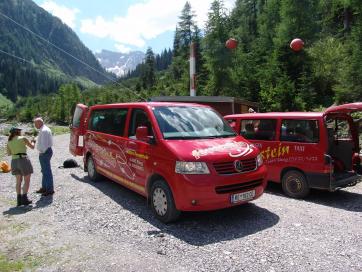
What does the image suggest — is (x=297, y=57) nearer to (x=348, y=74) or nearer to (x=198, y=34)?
(x=348, y=74)

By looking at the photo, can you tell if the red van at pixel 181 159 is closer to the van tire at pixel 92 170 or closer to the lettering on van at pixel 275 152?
the van tire at pixel 92 170

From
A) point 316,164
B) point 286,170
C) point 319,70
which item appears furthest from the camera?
point 319,70

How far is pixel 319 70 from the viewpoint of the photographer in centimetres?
3192

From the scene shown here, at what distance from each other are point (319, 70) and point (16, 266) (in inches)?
1245

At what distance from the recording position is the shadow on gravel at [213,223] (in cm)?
580

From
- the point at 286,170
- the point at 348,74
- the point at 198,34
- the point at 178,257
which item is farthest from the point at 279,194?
the point at 198,34

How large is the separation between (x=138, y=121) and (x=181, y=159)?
1866 mm

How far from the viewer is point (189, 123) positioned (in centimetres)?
693

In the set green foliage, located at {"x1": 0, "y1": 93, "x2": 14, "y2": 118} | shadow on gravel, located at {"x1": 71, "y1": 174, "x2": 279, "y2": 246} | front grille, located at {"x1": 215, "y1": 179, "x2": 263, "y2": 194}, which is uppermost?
green foliage, located at {"x1": 0, "y1": 93, "x2": 14, "y2": 118}

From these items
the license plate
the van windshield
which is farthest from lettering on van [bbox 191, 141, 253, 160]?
the license plate

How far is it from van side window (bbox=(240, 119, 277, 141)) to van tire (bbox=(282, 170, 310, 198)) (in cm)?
100

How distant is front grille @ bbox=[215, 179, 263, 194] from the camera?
5885 millimetres

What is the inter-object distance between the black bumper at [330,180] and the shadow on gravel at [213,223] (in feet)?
5.22

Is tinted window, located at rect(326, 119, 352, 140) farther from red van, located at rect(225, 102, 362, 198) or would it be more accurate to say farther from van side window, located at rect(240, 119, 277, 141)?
van side window, located at rect(240, 119, 277, 141)
